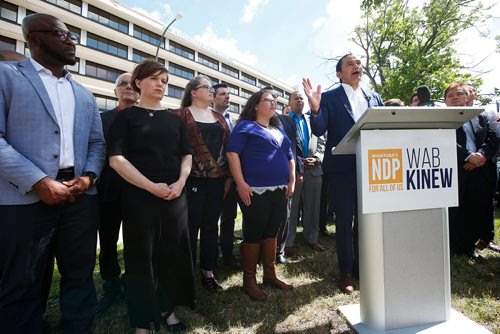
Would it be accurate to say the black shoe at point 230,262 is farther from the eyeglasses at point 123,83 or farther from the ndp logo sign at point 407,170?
the eyeglasses at point 123,83

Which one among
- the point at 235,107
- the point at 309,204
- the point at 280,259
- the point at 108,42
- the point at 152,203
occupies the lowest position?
the point at 280,259

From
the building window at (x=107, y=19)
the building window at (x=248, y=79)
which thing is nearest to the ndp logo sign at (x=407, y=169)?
the building window at (x=107, y=19)

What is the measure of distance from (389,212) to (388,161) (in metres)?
0.34

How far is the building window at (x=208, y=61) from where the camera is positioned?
39.8m

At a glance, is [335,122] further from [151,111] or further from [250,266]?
[151,111]

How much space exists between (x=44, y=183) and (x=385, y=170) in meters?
2.11

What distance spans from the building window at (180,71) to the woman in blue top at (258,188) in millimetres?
34502

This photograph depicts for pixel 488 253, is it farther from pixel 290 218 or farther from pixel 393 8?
pixel 393 8

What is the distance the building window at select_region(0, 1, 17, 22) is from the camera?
21438mm

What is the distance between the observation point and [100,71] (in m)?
27.0

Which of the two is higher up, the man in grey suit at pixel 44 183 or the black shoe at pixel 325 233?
the man in grey suit at pixel 44 183

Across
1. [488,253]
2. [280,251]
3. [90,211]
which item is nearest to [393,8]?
[488,253]

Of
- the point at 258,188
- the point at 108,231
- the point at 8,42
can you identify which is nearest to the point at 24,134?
the point at 108,231

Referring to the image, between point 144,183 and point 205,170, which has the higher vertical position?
point 205,170
